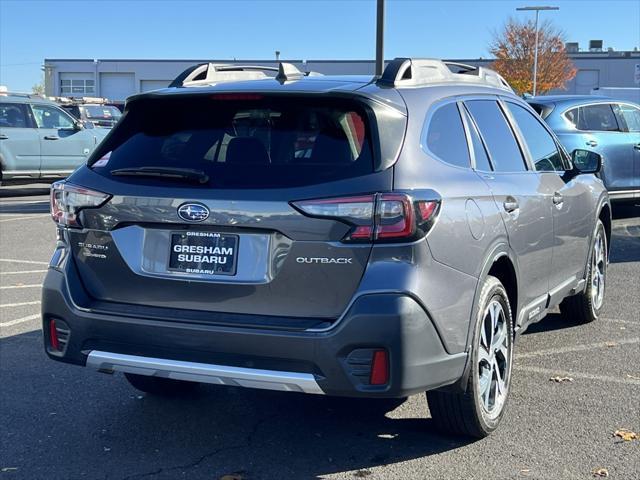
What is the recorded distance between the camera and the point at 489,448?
4.26m

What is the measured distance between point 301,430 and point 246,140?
1.66 metres

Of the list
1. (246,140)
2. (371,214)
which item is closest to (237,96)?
(246,140)

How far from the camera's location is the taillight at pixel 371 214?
353 cm

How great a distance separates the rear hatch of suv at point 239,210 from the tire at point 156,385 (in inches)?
43.7

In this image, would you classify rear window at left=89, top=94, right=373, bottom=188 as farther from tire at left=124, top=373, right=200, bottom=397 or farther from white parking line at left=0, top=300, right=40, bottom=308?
white parking line at left=0, top=300, right=40, bottom=308

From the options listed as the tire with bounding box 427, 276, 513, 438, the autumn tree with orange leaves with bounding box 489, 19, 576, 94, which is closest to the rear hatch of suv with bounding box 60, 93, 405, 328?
the tire with bounding box 427, 276, 513, 438

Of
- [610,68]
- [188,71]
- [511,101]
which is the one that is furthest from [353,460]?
[610,68]

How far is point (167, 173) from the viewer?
3867mm

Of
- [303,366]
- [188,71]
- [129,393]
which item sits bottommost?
[129,393]

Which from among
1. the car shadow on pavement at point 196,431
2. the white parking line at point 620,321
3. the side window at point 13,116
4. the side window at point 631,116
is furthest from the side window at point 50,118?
the white parking line at point 620,321

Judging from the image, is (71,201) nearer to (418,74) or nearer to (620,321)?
(418,74)

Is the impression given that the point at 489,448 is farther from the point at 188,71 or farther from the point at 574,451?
the point at 188,71

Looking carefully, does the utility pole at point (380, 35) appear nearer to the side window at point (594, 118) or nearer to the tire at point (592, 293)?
the side window at point (594, 118)

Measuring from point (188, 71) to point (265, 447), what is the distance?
204 cm
